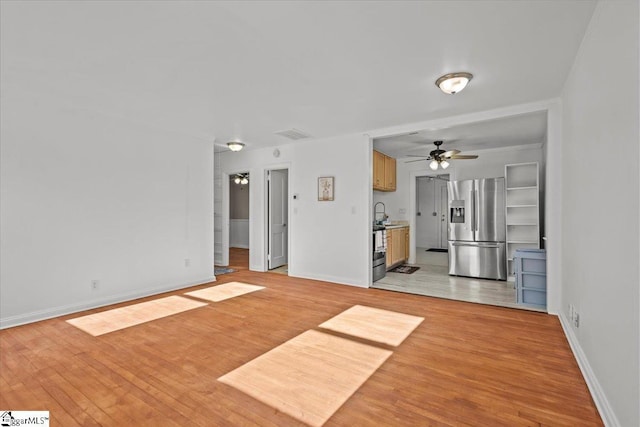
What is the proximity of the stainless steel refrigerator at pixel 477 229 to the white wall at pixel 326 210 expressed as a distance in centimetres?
204

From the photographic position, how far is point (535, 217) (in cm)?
530

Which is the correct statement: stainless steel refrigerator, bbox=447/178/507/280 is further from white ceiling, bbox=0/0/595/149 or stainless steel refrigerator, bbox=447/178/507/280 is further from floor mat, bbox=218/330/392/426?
floor mat, bbox=218/330/392/426

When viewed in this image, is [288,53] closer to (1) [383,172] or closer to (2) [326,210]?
(2) [326,210]

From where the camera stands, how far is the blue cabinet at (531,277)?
3887 millimetres

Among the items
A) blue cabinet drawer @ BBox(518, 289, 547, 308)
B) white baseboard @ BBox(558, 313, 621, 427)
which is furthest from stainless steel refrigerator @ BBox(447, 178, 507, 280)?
white baseboard @ BBox(558, 313, 621, 427)

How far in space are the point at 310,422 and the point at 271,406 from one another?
0.95ft

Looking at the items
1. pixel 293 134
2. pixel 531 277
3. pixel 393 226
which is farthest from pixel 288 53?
pixel 393 226

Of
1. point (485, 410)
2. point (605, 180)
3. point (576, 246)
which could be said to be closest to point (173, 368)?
point (485, 410)

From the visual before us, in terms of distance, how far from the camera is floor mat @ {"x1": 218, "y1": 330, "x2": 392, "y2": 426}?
75.7 inches

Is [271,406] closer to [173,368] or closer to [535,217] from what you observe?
[173,368]

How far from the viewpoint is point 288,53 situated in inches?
101

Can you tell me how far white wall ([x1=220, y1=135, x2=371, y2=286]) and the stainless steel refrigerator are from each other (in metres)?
2.04
